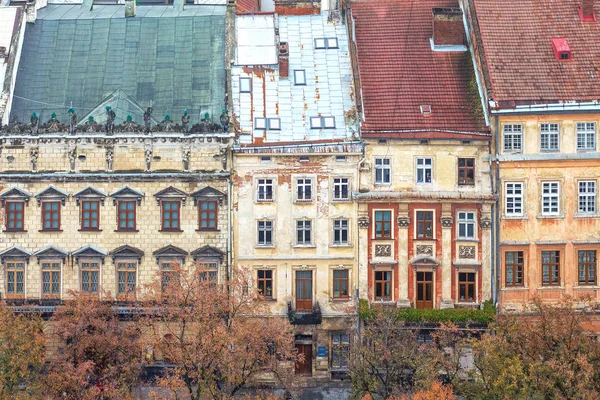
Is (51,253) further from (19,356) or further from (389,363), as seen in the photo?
(389,363)

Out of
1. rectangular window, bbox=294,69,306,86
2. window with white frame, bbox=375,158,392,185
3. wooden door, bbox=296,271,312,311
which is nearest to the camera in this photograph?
window with white frame, bbox=375,158,392,185

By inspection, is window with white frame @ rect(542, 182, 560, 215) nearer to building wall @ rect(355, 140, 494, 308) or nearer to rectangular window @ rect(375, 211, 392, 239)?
building wall @ rect(355, 140, 494, 308)

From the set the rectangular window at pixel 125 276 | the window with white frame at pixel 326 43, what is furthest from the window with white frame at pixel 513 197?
the rectangular window at pixel 125 276

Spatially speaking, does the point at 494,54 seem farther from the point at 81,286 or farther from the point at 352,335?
the point at 81,286

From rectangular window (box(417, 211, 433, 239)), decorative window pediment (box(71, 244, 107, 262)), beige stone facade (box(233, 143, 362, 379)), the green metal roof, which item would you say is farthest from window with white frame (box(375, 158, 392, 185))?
decorative window pediment (box(71, 244, 107, 262))

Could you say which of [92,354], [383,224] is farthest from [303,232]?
[92,354]

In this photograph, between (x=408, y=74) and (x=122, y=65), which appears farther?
(x=122, y=65)

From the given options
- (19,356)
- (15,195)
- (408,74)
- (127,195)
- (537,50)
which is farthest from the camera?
(408,74)

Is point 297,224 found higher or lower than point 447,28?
lower
